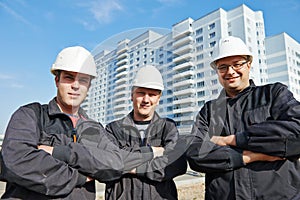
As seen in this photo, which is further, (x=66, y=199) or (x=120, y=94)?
(x=120, y=94)

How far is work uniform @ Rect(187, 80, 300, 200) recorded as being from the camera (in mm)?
1654

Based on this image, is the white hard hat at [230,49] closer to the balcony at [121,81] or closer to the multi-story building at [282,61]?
the balcony at [121,81]

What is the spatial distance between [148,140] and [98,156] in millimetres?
425

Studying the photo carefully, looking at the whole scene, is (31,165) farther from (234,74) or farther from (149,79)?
(234,74)

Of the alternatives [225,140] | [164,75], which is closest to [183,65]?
[164,75]

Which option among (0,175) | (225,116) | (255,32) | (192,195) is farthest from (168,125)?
(255,32)

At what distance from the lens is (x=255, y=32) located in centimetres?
4106

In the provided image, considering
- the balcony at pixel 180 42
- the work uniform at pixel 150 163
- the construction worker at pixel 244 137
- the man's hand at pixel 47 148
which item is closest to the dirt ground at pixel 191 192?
the work uniform at pixel 150 163

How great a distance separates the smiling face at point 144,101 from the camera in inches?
76.2

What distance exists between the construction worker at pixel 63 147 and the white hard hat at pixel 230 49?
37.0 inches

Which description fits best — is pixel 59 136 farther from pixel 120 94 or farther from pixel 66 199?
pixel 120 94

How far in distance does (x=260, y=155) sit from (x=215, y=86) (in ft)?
2.04

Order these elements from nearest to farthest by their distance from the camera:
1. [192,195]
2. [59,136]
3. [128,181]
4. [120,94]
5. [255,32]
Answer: [59,136], [128,181], [120,94], [192,195], [255,32]

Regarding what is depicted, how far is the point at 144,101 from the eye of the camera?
6.40 ft
